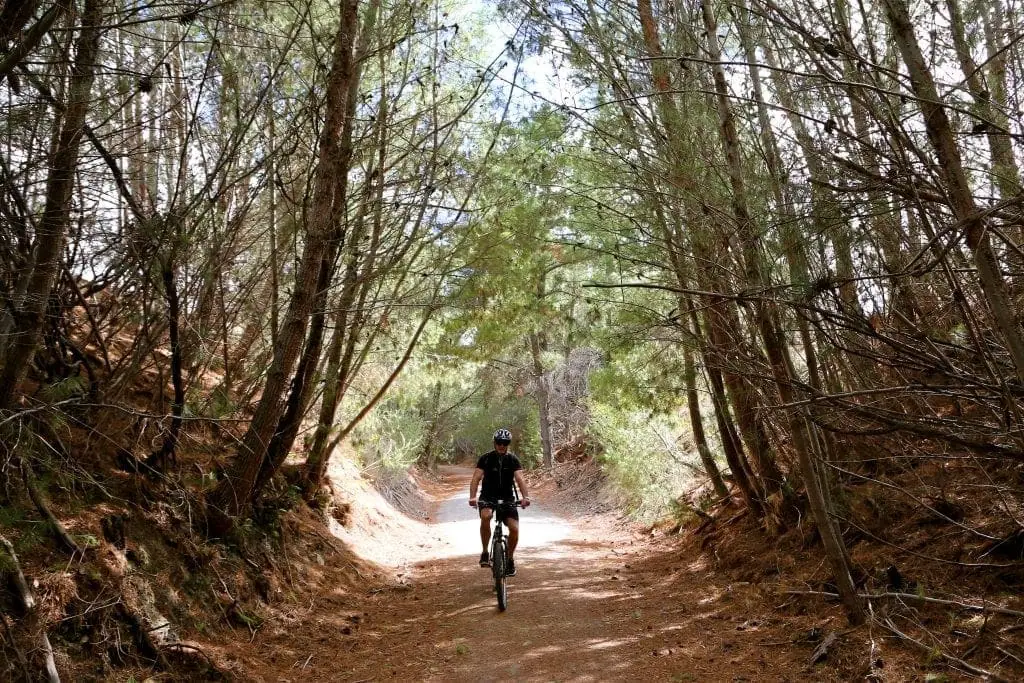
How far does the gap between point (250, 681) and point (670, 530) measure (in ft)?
24.9

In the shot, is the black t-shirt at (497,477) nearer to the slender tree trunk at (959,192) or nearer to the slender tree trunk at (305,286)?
the slender tree trunk at (305,286)

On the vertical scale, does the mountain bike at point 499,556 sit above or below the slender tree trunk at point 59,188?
below

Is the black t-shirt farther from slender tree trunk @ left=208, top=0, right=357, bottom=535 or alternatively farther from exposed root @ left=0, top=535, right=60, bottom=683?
exposed root @ left=0, top=535, right=60, bottom=683

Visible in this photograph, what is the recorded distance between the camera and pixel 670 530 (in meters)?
10.7

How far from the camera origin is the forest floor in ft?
16.1

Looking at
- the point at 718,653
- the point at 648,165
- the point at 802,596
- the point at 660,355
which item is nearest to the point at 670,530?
the point at 660,355

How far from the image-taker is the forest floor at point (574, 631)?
491 cm

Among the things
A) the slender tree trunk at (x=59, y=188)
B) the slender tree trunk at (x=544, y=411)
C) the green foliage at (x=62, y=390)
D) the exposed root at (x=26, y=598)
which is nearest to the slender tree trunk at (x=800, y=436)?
the slender tree trunk at (x=59, y=188)

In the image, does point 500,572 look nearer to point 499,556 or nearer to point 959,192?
point 499,556

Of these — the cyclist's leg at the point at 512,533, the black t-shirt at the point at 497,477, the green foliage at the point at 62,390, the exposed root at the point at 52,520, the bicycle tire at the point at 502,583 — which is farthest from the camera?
the black t-shirt at the point at 497,477

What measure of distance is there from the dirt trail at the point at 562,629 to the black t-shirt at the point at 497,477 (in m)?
1.17

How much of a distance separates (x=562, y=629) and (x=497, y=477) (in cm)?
185

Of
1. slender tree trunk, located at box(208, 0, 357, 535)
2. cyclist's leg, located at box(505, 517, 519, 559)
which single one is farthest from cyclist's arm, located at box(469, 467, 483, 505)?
slender tree trunk, located at box(208, 0, 357, 535)

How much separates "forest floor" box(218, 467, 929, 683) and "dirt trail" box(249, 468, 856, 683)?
0.6 inches
